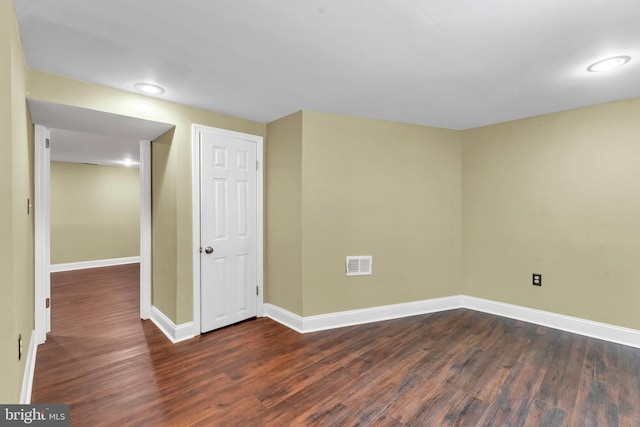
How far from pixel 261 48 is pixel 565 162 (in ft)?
10.7

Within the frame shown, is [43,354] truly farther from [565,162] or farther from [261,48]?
[565,162]

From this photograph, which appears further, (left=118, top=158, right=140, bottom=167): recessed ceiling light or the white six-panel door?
(left=118, top=158, right=140, bottom=167): recessed ceiling light

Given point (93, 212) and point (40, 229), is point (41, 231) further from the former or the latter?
point (93, 212)

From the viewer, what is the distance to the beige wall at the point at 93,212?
636 centimetres

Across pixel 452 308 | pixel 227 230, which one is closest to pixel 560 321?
pixel 452 308

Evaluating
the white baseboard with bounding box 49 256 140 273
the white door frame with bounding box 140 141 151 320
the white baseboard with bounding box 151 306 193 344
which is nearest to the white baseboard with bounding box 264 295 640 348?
the white baseboard with bounding box 151 306 193 344

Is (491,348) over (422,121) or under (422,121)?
under

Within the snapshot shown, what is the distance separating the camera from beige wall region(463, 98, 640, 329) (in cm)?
291

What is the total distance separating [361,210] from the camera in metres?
3.44

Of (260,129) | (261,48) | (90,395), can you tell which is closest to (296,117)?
(260,129)

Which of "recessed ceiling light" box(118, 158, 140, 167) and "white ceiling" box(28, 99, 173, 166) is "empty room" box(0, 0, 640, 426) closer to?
"white ceiling" box(28, 99, 173, 166)

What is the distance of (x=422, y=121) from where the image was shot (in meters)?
3.59

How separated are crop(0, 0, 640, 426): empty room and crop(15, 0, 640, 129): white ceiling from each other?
2 centimetres

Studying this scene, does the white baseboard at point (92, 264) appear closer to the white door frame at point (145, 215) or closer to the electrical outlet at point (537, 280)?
the white door frame at point (145, 215)
